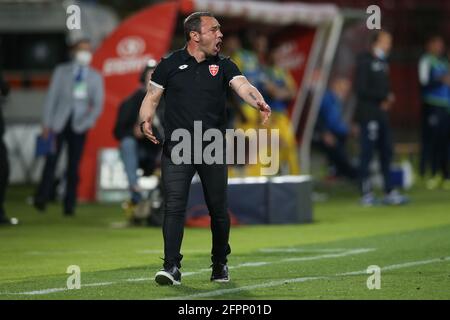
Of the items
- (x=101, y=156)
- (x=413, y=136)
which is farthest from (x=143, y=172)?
(x=413, y=136)

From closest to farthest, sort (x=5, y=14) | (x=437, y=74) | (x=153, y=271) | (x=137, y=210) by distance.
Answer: (x=153, y=271), (x=137, y=210), (x=437, y=74), (x=5, y=14)

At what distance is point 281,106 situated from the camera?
23672 millimetres

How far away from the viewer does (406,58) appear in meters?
38.9

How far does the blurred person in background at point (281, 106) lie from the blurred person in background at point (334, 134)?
96.9 inches

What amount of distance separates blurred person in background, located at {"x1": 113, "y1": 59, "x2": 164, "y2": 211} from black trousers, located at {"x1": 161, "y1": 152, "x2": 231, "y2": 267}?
705cm

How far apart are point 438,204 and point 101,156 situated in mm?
5506

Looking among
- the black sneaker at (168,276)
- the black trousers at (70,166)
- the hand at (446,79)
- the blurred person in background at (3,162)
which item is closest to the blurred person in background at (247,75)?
the black trousers at (70,166)

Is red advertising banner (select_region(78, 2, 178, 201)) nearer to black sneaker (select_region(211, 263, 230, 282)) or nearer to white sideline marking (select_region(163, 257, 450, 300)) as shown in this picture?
white sideline marking (select_region(163, 257, 450, 300))

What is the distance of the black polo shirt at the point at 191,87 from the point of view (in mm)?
10680

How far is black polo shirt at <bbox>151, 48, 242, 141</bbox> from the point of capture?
10680mm

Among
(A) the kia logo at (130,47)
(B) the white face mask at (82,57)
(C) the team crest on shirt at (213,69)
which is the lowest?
(C) the team crest on shirt at (213,69)

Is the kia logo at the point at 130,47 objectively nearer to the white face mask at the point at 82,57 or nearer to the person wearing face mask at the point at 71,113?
the white face mask at the point at 82,57

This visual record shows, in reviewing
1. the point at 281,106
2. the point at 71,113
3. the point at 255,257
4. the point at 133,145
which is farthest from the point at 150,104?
the point at 281,106

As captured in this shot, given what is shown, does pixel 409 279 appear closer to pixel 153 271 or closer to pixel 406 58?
pixel 153 271
